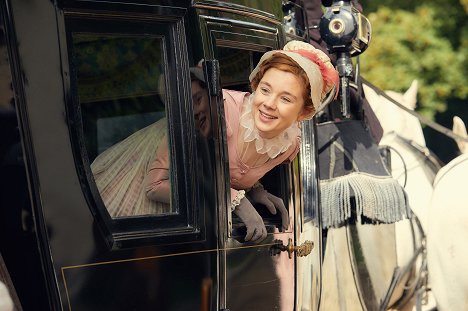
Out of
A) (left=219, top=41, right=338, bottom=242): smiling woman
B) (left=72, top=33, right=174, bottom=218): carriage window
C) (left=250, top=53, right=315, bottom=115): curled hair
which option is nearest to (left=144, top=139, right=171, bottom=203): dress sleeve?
(left=72, top=33, right=174, bottom=218): carriage window

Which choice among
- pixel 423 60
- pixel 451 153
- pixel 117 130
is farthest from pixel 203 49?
pixel 451 153

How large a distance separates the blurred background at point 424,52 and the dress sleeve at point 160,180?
1143 centimetres

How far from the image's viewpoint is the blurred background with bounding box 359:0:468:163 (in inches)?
598

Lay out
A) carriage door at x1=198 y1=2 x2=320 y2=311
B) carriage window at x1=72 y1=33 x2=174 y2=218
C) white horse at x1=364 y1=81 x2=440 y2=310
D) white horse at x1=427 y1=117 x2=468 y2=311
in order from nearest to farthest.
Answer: carriage window at x1=72 y1=33 x2=174 y2=218
carriage door at x1=198 y1=2 x2=320 y2=311
white horse at x1=427 y1=117 x2=468 y2=311
white horse at x1=364 y1=81 x2=440 y2=310

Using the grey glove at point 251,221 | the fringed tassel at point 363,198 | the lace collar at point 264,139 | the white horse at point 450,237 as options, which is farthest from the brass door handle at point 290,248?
the white horse at point 450,237

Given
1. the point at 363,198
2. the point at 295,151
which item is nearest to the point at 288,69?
the point at 295,151

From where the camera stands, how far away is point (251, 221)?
173 inches

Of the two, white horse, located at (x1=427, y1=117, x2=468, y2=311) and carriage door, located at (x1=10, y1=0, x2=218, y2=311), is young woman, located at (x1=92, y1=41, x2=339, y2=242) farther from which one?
white horse, located at (x1=427, y1=117, x2=468, y2=311)

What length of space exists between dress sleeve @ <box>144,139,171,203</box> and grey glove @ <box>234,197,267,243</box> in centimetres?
44

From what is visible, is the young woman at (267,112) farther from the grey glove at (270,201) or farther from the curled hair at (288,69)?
the grey glove at (270,201)

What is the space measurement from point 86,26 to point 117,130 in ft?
2.89

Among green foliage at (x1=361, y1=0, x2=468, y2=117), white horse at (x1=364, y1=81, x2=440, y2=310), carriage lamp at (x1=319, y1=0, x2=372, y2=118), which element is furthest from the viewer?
green foliage at (x1=361, y1=0, x2=468, y2=117)

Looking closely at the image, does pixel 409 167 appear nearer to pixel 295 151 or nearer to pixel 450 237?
pixel 450 237

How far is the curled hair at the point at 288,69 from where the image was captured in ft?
14.0
